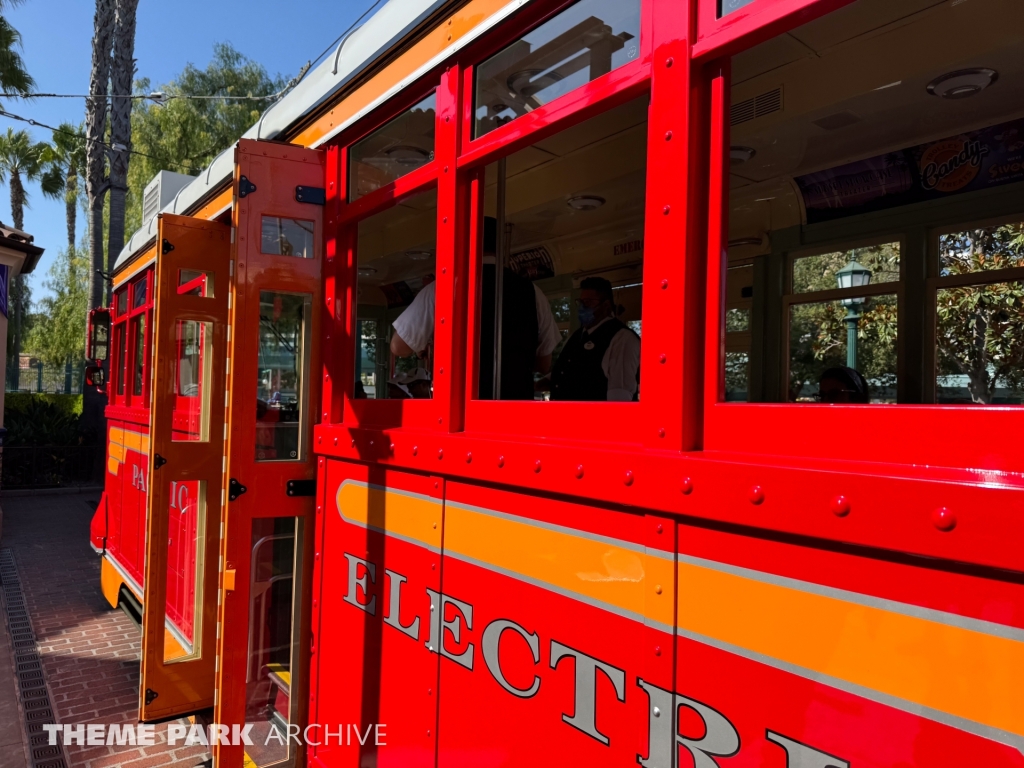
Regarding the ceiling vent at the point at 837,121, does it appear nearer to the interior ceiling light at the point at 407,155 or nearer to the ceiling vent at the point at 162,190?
the interior ceiling light at the point at 407,155

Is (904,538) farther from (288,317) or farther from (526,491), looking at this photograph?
(288,317)

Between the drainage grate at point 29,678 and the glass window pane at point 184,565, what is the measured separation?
60cm

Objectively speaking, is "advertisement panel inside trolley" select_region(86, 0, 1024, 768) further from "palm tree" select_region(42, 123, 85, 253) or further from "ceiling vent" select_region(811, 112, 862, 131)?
"palm tree" select_region(42, 123, 85, 253)

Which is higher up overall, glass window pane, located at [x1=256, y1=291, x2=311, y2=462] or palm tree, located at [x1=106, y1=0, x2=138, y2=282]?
palm tree, located at [x1=106, y1=0, x2=138, y2=282]

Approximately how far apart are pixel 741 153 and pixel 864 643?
9.43 ft

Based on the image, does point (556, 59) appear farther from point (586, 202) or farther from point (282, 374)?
point (586, 202)

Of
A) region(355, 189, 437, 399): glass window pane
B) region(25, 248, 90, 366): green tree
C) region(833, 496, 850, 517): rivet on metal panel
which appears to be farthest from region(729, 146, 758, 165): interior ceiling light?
region(25, 248, 90, 366): green tree

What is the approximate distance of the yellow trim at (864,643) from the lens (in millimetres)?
1015

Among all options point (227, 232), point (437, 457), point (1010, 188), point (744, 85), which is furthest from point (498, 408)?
point (1010, 188)

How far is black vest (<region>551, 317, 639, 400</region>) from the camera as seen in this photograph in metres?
3.02

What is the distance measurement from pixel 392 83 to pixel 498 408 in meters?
1.16

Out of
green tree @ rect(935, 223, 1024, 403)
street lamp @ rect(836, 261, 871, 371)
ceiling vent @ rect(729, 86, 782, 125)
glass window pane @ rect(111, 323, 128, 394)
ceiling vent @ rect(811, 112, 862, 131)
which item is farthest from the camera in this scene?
glass window pane @ rect(111, 323, 128, 394)

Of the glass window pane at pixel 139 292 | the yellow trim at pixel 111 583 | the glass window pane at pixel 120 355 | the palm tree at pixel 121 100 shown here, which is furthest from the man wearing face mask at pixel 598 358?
the palm tree at pixel 121 100

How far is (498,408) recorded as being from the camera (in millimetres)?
1971
